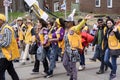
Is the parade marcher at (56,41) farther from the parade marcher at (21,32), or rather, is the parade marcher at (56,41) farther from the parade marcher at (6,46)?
the parade marcher at (21,32)

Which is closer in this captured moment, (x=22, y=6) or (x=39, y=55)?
(x=39, y=55)

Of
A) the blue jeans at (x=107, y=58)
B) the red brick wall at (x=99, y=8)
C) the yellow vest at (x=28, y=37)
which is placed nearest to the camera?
the blue jeans at (x=107, y=58)

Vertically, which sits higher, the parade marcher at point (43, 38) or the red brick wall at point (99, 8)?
the red brick wall at point (99, 8)

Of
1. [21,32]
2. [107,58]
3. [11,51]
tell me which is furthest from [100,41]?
[21,32]

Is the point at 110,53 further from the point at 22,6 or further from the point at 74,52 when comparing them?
the point at 22,6

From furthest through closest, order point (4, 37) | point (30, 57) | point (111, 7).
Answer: point (111, 7)
point (30, 57)
point (4, 37)

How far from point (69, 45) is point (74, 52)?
0.22 metres

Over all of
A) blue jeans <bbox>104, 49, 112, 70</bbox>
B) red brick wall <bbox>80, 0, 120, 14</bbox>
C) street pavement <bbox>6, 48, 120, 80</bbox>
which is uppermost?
red brick wall <bbox>80, 0, 120, 14</bbox>

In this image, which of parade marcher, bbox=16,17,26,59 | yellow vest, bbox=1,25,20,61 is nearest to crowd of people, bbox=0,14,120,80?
yellow vest, bbox=1,25,20,61

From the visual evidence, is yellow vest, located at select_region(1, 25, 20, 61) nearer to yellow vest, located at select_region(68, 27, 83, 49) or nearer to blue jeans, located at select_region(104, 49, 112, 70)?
yellow vest, located at select_region(68, 27, 83, 49)

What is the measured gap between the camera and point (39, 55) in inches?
396

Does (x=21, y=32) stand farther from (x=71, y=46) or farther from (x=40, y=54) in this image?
(x=71, y=46)

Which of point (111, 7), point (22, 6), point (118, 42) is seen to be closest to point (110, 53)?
point (118, 42)

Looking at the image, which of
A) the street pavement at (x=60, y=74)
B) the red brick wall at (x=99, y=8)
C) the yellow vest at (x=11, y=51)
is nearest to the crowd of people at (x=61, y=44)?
Result: the yellow vest at (x=11, y=51)
